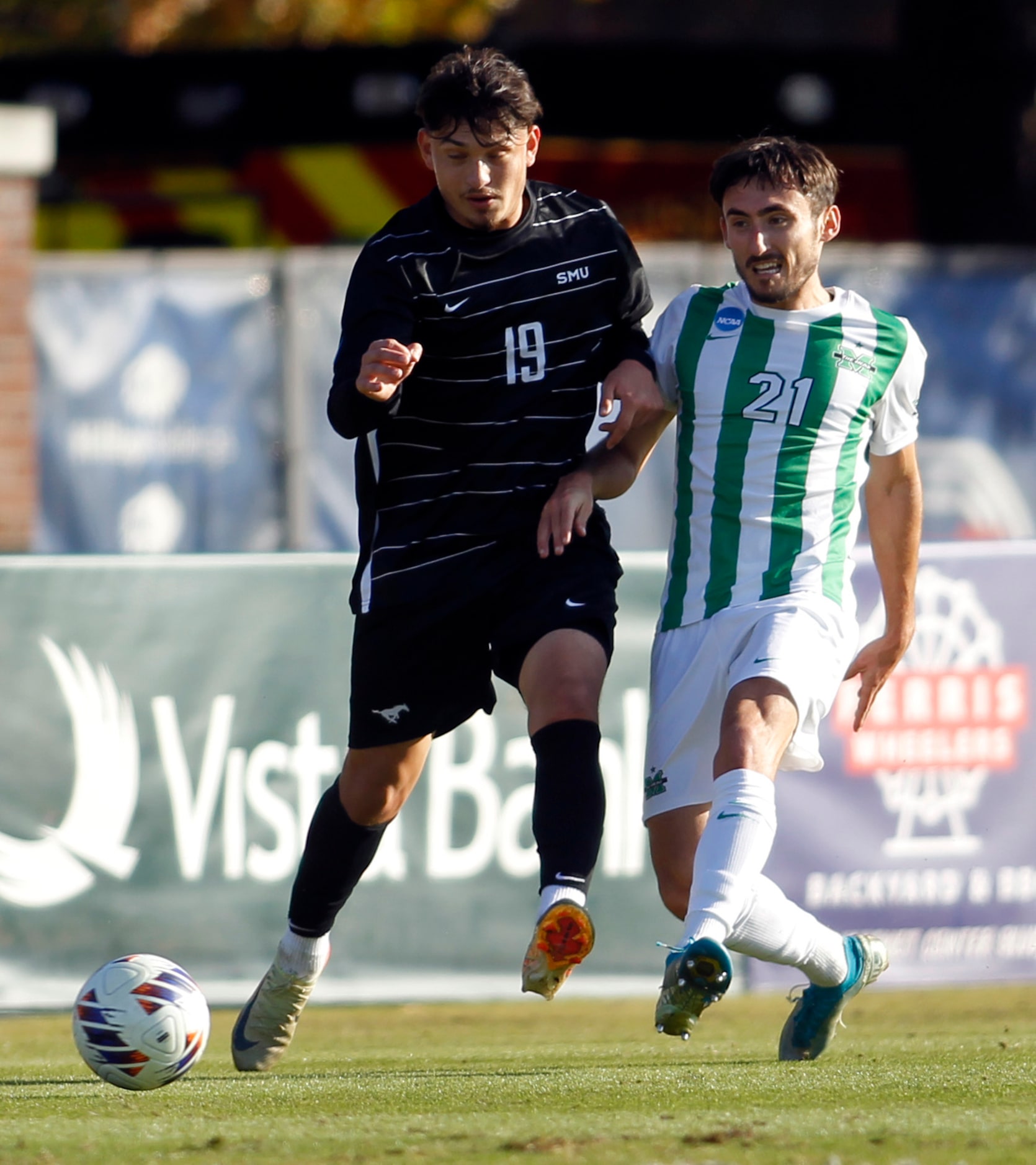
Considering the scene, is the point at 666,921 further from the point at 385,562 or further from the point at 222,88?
the point at 222,88

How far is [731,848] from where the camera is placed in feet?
15.1

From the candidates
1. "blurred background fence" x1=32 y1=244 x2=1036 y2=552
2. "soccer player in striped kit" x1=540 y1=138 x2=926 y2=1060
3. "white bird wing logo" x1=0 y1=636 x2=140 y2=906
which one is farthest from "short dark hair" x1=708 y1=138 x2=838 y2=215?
"blurred background fence" x1=32 y1=244 x2=1036 y2=552

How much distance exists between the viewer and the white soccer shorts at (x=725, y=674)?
15.8 feet

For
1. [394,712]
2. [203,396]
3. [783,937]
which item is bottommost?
[783,937]

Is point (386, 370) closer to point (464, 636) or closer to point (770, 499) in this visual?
point (464, 636)

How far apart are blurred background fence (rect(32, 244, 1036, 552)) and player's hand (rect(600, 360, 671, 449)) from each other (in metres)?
5.68

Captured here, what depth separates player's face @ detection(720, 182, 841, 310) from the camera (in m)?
4.91

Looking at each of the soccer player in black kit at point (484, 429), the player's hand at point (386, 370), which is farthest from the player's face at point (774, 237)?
the player's hand at point (386, 370)

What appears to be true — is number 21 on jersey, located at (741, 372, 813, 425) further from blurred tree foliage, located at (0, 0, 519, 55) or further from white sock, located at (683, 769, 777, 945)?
blurred tree foliage, located at (0, 0, 519, 55)

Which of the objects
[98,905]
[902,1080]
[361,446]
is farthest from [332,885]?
[98,905]

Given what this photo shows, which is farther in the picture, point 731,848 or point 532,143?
point 532,143

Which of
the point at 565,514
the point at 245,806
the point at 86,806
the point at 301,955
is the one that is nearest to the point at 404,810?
the point at 245,806

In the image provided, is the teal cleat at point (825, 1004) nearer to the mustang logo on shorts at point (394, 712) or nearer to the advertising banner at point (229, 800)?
the mustang logo on shorts at point (394, 712)

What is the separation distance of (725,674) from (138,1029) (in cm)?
157
